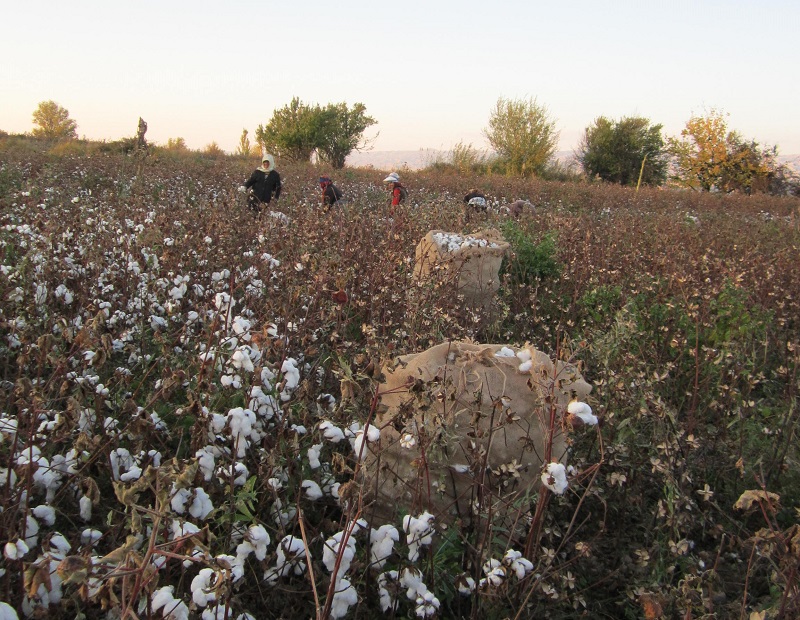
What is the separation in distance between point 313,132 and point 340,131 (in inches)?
89.5

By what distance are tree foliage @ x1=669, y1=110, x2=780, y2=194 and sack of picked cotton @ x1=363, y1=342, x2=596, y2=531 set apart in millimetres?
43404

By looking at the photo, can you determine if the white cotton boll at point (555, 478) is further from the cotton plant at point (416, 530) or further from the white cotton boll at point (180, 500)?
the white cotton boll at point (180, 500)

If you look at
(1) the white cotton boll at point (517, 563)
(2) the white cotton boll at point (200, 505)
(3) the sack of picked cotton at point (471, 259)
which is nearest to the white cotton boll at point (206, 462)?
(2) the white cotton boll at point (200, 505)

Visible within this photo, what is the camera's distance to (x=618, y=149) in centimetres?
4584

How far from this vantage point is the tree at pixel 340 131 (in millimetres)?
42406

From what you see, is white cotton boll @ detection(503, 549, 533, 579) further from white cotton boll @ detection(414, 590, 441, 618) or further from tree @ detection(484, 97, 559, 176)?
tree @ detection(484, 97, 559, 176)

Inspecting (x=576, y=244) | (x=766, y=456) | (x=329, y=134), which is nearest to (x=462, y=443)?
(x=766, y=456)

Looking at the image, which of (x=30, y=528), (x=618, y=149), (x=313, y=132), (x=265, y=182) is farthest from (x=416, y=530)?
(x=618, y=149)

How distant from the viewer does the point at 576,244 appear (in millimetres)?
7512

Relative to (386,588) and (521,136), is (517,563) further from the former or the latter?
(521,136)

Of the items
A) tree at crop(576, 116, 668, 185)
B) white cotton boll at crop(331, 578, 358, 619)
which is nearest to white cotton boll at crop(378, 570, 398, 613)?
white cotton boll at crop(331, 578, 358, 619)

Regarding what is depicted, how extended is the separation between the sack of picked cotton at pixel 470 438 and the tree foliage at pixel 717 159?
142 feet

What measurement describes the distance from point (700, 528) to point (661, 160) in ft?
169

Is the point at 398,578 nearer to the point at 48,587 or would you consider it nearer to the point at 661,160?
the point at 48,587
